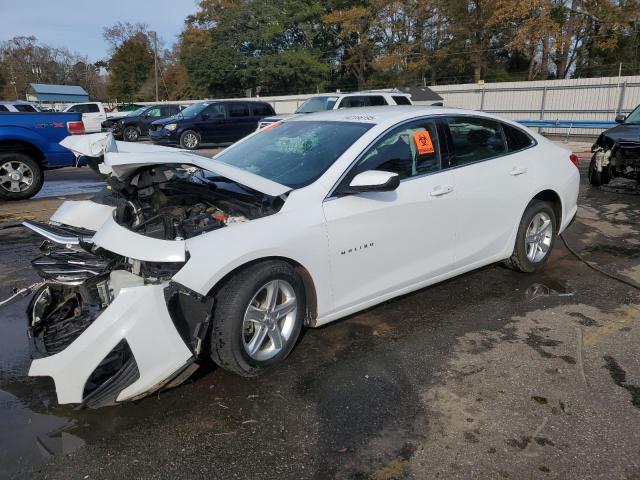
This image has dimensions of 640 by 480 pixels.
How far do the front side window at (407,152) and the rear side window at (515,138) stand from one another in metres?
1.00

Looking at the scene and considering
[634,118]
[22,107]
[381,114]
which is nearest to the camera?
[381,114]

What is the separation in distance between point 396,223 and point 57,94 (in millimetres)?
68486

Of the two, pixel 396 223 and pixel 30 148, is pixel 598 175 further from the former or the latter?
pixel 30 148

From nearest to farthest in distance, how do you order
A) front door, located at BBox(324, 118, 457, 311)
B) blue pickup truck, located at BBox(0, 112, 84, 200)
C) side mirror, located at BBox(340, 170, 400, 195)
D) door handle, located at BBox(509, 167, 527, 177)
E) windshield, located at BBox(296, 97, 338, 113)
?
side mirror, located at BBox(340, 170, 400, 195)
front door, located at BBox(324, 118, 457, 311)
door handle, located at BBox(509, 167, 527, 177)
blue pickup truck, located at BBox(0, 112, 84, 200)
windshield, located at BBox(296, 97, 338, 113)

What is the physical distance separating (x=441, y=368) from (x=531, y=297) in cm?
162

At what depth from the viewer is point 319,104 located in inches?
596

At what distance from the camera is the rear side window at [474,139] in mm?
4234

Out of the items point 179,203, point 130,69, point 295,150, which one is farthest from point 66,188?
point 130,69

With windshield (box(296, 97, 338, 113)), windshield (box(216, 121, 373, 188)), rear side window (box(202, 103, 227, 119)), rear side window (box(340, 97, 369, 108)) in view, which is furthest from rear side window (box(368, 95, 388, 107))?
windshield (box(216, 121, 373, 188))

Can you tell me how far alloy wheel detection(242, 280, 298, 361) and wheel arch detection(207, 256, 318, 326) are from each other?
0.12 meters

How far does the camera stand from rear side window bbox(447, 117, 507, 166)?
423 centimetres

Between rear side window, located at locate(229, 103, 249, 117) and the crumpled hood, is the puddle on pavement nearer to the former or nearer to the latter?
the crumpled hood

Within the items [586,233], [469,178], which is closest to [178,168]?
[469,178]

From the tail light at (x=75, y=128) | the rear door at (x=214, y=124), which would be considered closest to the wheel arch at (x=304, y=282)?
the tail light at (x=75, y=128)
